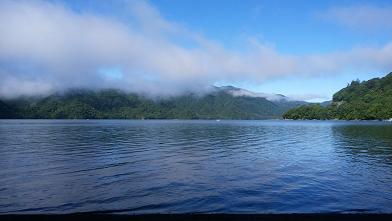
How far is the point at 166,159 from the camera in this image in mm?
45469

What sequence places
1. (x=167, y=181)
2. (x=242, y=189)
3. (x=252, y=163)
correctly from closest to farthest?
(x=242, y=189)
(x=167, y=181)
(x=252, y=163)

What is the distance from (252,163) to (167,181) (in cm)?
1534

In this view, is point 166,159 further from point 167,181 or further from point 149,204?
point 149,204

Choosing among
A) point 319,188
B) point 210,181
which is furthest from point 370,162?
point 210,181

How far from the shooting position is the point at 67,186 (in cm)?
2700

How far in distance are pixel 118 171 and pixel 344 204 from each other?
1961 cm
